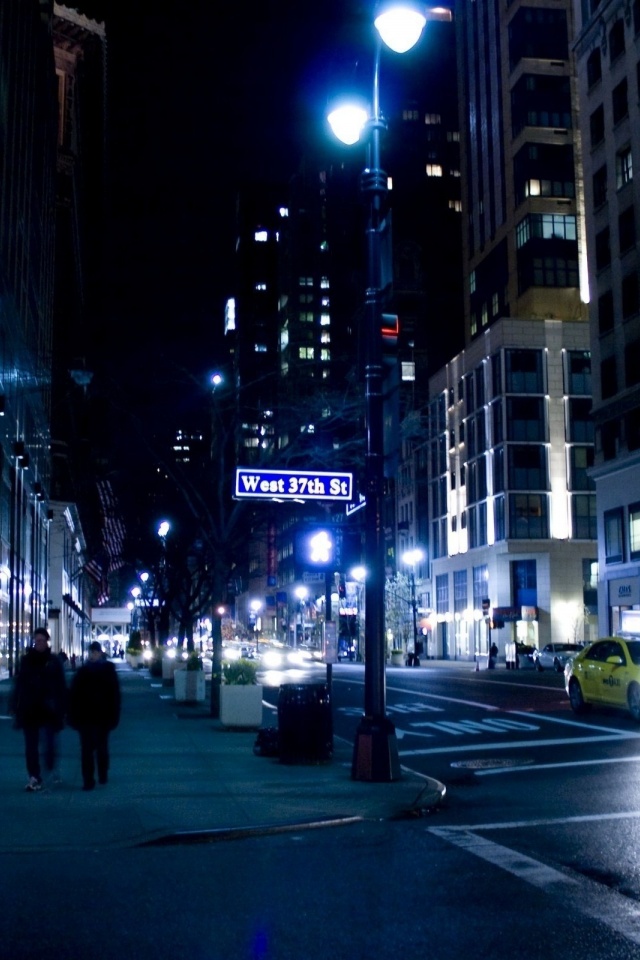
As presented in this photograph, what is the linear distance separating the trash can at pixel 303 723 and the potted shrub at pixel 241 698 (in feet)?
19.7

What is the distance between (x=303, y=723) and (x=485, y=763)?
115 inches

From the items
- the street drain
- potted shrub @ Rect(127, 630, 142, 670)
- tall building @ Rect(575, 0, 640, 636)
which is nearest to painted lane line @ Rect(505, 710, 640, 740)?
the street drain

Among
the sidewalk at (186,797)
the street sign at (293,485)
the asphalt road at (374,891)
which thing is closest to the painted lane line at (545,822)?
the asphalt road at (374,891)

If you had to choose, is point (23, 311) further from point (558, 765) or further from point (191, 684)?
point (558, 765)

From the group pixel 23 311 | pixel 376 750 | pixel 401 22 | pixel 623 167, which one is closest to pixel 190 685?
pixel 376 750

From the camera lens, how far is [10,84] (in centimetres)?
3844

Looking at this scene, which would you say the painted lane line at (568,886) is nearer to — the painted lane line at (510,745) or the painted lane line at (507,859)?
the painted lane line at (507,859)

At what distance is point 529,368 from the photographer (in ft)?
258

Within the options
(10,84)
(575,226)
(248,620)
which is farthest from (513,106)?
(248,620)

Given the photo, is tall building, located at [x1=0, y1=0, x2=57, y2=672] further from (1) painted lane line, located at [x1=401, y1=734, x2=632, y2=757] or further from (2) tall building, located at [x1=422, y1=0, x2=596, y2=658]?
(2) tall building, located at [x1=422, y1=0, x2=596, y2=658]

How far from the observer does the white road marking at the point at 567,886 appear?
7.11m

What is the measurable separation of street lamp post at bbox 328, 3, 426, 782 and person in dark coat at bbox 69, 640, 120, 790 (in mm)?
3074

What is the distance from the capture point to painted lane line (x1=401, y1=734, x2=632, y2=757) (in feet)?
61.2

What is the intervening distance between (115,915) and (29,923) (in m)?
0.56
